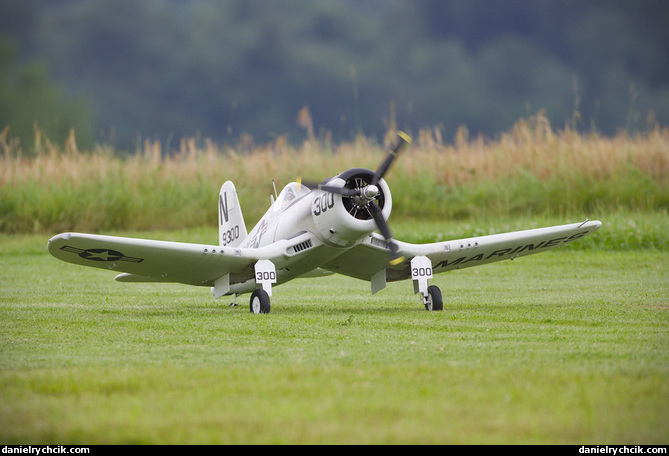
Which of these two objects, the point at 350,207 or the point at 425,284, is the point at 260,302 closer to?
the point at 350,207

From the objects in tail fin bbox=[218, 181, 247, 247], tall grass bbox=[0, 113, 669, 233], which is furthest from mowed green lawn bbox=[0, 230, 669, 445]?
tall grass bbox=[0, 113, 669, 233]

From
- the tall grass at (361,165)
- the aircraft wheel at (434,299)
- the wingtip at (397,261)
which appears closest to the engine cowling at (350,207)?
the wingtip at (397,261)

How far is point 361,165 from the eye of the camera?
2339 centimetres

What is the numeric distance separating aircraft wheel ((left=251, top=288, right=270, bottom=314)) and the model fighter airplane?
0.04 feet

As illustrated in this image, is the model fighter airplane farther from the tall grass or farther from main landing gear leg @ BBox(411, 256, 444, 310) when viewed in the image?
the tall grass

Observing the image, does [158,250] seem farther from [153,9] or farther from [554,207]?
[153,9]

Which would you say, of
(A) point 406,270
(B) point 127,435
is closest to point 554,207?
(A) point 406,270

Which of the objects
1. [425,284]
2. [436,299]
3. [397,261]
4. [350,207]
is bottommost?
[436,299]

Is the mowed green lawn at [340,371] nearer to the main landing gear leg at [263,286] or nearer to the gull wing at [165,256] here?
the main landing gear leg at [263,286]

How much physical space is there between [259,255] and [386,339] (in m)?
3.17

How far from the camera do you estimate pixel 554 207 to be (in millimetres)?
21984

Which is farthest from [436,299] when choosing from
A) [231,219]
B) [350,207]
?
[231,219]

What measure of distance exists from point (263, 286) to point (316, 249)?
753 millimetres

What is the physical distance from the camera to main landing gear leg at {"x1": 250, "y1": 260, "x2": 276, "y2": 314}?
9930 mm
